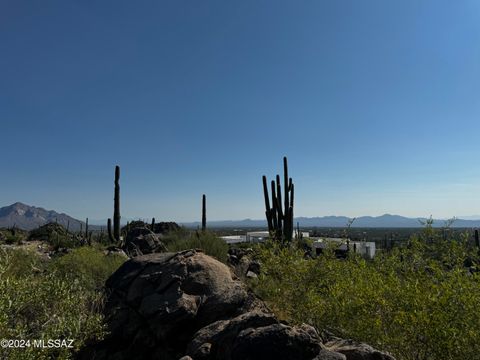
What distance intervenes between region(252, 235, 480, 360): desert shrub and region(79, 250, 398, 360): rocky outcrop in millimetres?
666

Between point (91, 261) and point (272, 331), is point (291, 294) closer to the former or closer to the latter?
point (272, 331)

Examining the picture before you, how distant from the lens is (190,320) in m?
5.60

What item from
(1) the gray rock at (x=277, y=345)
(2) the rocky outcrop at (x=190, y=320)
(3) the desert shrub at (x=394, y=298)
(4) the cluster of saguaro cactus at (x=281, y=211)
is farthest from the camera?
(4) the cluster of saguaro cactus at (x=281, y=211)

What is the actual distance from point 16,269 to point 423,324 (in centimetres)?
688

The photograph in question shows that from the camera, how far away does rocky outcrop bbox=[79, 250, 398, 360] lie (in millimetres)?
3725

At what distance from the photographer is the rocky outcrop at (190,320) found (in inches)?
147

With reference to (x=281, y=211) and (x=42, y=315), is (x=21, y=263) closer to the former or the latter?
(x=42, y=315)

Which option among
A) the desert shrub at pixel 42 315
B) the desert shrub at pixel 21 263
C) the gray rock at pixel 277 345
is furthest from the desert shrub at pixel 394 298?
the desert shrub at pixel 21 263

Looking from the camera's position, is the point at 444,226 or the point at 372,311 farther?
the point at 444,226

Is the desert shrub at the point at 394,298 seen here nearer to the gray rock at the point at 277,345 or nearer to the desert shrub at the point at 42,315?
the gray rock at the point at 277,345

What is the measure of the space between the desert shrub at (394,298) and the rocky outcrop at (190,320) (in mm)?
666

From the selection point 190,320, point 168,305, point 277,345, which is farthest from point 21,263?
point 277,345

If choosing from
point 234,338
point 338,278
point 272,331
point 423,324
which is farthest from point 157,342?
point 423,324

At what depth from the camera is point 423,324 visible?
4.34m
